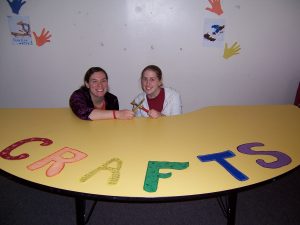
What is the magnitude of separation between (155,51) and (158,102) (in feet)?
3.51

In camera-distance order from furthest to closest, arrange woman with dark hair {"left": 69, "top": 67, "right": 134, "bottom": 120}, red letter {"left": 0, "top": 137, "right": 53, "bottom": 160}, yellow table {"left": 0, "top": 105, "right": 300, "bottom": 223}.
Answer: woman with dark hair {"left": 69, "top": 67, "right": 134, "bottom": 120} < red letter {"left": 0, "top": 137, "right": 53, "bottom": 160} < yellow table {"left": 0, "top": 105, "right": 300, "bottom": 223}

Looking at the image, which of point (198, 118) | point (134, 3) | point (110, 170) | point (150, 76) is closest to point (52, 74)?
point (134, 3)

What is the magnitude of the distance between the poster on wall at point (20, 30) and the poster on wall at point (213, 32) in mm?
2148

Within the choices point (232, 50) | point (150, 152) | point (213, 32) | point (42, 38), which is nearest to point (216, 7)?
point (213, 32)

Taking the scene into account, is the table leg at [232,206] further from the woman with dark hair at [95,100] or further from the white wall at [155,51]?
the white wall at [155,51]

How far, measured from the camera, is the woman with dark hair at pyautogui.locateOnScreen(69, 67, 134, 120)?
1.73 m

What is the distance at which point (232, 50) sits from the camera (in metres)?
3.00

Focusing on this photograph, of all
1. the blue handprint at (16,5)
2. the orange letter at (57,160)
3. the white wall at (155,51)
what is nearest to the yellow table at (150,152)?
the orange letter at (57,160)

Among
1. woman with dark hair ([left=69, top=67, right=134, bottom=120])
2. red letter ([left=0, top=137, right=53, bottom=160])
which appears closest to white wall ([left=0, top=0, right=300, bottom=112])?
woman with dark hair ([left=69, top=67, right=134, bottom=120])

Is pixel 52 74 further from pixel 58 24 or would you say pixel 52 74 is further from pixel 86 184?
pixel 86 184

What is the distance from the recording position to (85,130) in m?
1.54

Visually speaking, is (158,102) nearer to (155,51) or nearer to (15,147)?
(155,51)

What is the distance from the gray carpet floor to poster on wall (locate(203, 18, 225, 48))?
5.88ft

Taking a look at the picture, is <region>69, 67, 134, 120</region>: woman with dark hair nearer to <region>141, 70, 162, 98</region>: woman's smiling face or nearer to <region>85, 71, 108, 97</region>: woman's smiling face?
<region>85, 71, 108, 97</region>: woman's smiling face
